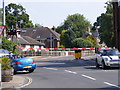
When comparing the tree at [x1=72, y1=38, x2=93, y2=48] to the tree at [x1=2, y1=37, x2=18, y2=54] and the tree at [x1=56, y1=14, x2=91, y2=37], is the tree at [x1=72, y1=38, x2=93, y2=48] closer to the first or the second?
the tree at [x1=56, y1=14, x2=91, y2=37]

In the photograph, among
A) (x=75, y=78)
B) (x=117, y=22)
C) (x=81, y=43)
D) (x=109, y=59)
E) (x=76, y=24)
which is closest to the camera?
(x=75, y=78)

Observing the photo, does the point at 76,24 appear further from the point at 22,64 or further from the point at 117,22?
the point at 22,64

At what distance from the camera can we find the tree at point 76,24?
11112 centimetres

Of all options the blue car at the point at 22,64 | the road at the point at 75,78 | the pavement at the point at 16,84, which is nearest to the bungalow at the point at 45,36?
the blue car at the point at 22,64

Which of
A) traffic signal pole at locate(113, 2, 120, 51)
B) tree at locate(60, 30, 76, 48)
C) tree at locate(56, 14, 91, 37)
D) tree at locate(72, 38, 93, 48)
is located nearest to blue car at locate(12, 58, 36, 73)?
traffic signal pole at locate(113, 2, 120, 51)

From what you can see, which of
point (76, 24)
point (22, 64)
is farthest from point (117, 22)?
point (76, 24)

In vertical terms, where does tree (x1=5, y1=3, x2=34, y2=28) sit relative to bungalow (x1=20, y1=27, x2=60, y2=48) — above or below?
above

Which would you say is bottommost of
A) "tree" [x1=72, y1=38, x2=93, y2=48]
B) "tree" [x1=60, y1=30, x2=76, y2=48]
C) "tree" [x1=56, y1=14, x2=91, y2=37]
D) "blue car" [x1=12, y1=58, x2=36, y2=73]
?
"blue car" [x1=12, y1=58, x2=36, y2=73]

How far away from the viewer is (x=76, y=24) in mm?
113688

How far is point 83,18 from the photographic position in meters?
119

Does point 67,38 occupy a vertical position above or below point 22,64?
above

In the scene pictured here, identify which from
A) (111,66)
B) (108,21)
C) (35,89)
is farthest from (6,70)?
(108,21)

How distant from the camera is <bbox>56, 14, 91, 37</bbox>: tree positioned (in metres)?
111

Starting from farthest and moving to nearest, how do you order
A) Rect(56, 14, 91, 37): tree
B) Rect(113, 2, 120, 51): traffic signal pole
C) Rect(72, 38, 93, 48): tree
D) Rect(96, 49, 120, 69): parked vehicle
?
1. Rect(56, 14, 91, 37): tree
2. Rect(72, 38, 93, 48): tree
3. Rect(113, 2, 120, 51): traffic signal pole
4. Rect(96, 49, 120, 69): parked vehicle
